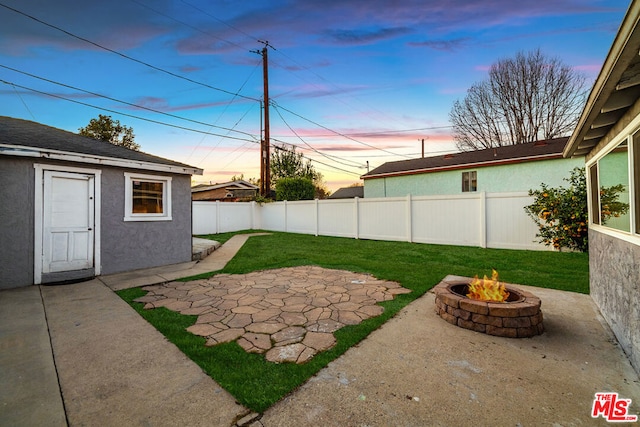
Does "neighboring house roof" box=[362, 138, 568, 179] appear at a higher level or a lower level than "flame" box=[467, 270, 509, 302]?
higher

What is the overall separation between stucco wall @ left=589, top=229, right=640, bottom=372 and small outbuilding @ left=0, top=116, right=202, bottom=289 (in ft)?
27.6

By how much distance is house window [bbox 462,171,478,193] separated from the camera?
15188 millimetres

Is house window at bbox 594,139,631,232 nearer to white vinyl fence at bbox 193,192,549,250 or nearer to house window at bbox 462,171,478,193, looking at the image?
white vinyl fence at bbox 193,192,549,250

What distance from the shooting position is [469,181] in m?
15.4

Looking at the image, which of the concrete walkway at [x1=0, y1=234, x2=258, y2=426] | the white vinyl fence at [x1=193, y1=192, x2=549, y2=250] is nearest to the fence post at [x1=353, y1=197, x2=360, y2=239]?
the white vinyl fence at [x1=193, y1=192, x2=549, y2=250]

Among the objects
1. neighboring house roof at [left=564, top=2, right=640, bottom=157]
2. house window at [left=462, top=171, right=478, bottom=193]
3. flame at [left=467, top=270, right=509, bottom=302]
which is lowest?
flame at [left=467, top=270, right=509, bottom=302]

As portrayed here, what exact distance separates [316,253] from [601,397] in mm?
7179

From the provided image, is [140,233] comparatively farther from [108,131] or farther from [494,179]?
[108,131]

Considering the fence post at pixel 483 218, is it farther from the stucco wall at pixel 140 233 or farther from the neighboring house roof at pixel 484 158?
the stucco wall at pixel 140 233

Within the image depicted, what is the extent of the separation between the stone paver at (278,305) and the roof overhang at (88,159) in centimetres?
311

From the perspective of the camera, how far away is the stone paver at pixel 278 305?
2913mm

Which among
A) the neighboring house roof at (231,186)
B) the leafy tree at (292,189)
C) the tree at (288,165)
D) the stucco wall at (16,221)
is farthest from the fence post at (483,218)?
the tree at (288,165)

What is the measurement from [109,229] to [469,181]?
16495mm

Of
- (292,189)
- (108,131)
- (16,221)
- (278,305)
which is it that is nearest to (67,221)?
(16,221)
